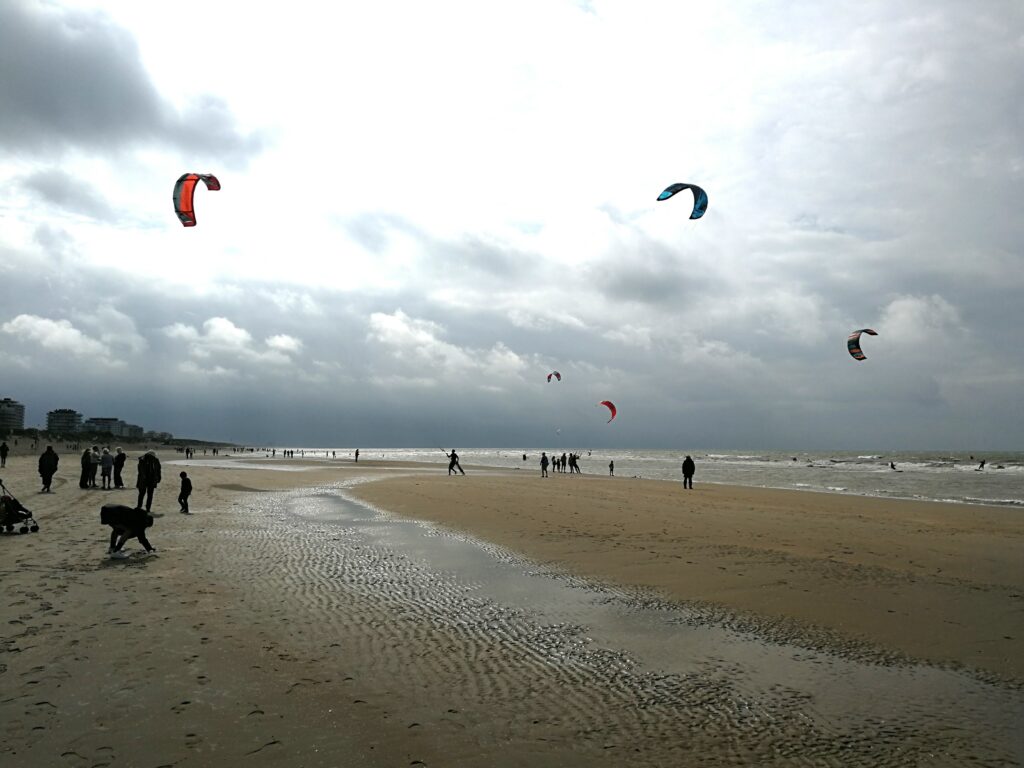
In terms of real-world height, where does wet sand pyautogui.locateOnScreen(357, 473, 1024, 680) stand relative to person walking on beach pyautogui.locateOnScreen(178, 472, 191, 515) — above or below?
below

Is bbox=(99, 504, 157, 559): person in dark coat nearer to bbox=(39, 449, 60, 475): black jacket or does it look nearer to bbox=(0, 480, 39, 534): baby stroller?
bbox=(0, 480, 39, 534): baby stroller

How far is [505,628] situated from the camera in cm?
727

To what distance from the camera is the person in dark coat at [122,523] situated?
10.3 m

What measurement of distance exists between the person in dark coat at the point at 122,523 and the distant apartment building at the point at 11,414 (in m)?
162

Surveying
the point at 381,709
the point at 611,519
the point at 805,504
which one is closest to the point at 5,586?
the point at 381,709

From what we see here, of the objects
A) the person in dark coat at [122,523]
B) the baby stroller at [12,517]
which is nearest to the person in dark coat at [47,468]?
the baby stroller at [12,517]

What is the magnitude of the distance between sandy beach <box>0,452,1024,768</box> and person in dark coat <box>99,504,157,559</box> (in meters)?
0.33

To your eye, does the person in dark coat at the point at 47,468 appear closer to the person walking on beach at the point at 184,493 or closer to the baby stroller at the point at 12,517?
the person walking on beach at the point at 184,493

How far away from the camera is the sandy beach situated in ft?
14.4

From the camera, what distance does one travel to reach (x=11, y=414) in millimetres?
158125

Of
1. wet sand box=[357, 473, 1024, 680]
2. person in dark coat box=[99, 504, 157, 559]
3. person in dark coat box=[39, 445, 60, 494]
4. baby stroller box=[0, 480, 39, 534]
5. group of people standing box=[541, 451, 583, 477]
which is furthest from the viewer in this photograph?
group of people standing box=[541, 451, 583, 477]

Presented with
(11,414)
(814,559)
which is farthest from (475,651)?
(11,414)

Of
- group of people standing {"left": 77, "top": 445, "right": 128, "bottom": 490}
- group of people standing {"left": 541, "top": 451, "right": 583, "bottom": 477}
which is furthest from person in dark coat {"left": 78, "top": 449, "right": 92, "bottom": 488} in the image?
group of people standing {"left": 541, "top": 451, "right": 583, "bottom": 477}

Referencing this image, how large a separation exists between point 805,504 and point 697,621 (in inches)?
722
